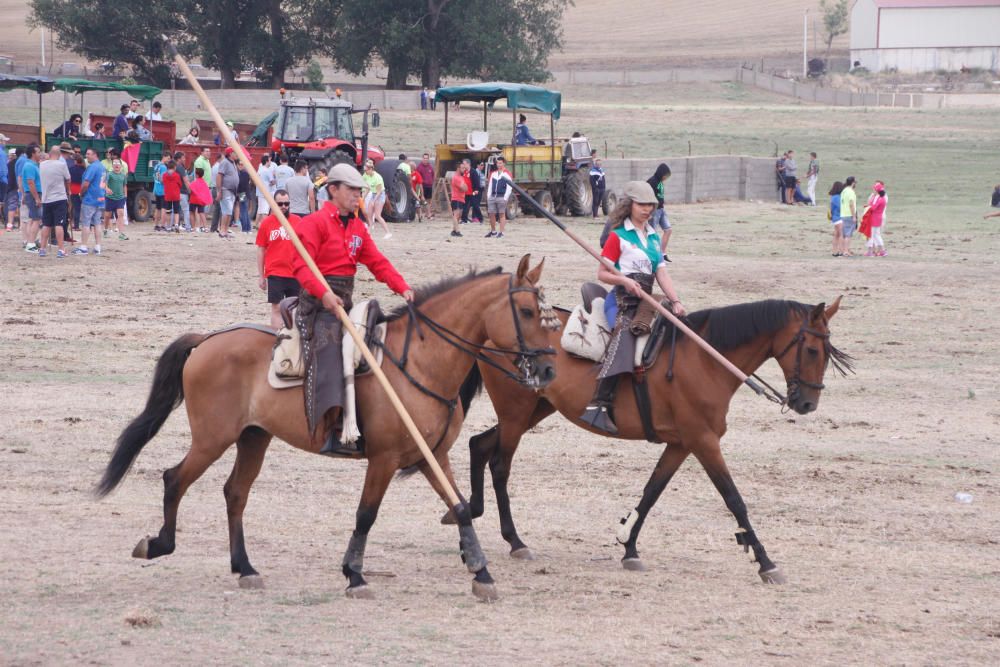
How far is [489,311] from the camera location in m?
7.61

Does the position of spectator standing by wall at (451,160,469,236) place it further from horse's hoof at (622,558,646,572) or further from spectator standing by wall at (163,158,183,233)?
horse's hoof at (622,558,646,572)

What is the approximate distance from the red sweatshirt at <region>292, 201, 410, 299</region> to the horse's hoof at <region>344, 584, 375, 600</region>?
5.46 feet

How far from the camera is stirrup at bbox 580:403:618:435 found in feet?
29.0

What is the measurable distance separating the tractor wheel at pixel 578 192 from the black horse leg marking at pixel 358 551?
2885 centimetres

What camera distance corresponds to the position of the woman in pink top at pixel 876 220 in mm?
26422

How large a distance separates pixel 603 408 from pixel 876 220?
63.1ft

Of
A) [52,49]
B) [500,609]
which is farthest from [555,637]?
[52,49]

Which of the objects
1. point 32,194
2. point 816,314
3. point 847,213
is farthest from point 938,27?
point 816,314

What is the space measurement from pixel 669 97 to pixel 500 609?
74.5m

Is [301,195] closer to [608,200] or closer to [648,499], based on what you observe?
[648,499]

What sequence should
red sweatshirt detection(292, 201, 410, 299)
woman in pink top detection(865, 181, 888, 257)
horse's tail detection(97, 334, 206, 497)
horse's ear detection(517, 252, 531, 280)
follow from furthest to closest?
1. woman in pink top detection(865, 181, 888, 257)
2. horse's tail detection(97, 334, 206, 497)
3. red sweatshirt detection(292, 201, 410, 299)
4. horse's ear detection(517, 252, 531, 280)

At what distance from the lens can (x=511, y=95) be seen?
35500 millimetres

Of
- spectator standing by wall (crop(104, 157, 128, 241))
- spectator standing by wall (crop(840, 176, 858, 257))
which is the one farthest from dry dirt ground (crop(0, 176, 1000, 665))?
spectator standing by wall (crop(840, 176, 858, 257))

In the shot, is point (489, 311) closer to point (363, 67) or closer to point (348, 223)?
point (348, 223)
